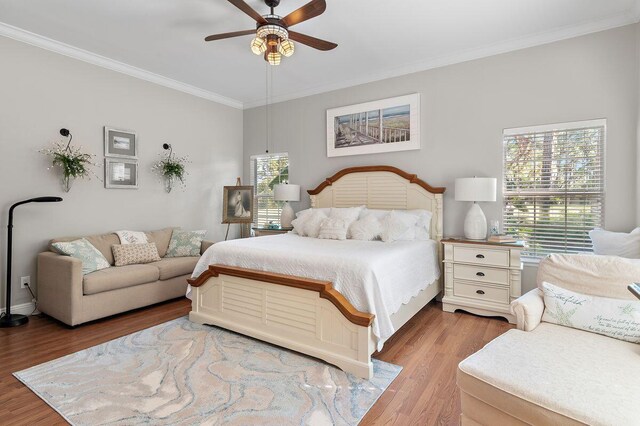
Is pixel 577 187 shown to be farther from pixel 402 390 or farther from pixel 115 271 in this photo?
pixel 115 271

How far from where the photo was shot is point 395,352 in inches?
103

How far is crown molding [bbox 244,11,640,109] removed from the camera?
10.0ft

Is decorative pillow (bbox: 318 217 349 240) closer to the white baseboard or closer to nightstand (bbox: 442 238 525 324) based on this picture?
nightstand (bbox: 442 238 525 324)

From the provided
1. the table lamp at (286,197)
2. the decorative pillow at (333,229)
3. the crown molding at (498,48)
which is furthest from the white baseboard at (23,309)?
the crown molding at (498,48)

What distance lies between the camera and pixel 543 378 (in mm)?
1354

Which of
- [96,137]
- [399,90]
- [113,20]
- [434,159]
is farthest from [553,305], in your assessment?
[96,137]

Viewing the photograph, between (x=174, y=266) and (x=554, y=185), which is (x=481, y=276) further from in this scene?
(x=174, y=266)

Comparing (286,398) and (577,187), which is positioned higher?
(577,187)

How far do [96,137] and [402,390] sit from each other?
4248 mm

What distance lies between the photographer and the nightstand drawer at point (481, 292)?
3268 millimetres

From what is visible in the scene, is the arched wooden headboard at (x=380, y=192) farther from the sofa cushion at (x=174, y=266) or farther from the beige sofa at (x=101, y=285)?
the beige sofa at (x=101, y=285)

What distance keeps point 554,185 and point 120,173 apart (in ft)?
16.7

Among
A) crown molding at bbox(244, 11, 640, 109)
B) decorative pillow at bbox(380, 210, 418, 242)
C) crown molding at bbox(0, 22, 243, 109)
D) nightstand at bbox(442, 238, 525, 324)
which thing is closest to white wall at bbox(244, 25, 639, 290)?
crown molding at bbox(244, 11, 640, 109)

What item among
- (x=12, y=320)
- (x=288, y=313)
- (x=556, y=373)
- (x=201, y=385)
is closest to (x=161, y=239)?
(x=12, y=320)
